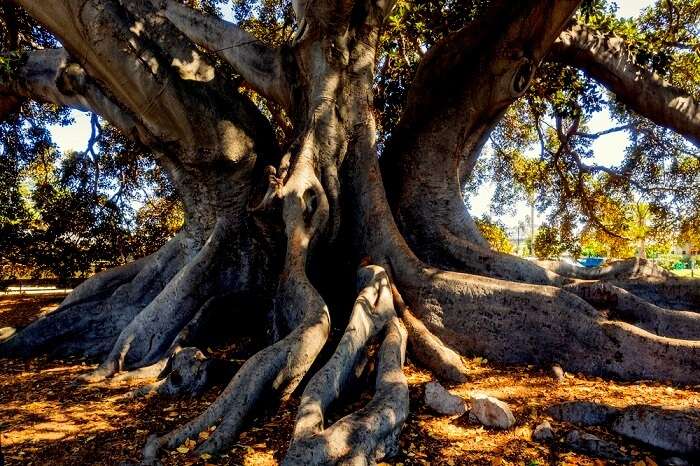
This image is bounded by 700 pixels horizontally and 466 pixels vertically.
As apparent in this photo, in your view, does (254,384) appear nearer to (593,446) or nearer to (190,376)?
(190,376)

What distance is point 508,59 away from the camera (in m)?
5.54

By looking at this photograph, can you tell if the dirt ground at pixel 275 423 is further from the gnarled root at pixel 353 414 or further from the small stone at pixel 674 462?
the gnarled root at pixel 353 414

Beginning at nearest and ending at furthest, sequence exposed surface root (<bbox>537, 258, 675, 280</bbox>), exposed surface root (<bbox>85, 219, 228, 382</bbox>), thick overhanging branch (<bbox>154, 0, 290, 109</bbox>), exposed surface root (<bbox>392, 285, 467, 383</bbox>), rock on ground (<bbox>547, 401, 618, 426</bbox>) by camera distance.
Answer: rock on ground (<bbox>547, 401, 618, 426</bbox>) → exposed surface root (<bbox>392, 285, 467, 383</bbox>) → exposed surface root (<bbox>85, 219, 228, 382</bbox>) → exposed surface root (<bbox>537, 258, 675, 280</bbox>) → thick overhanging branch (<bbox>154, 0, 290, 109</bbox>)

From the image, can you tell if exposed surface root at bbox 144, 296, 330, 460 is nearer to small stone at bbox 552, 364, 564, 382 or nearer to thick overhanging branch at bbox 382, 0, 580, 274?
small stone at bbox 552, 364, 564, 382

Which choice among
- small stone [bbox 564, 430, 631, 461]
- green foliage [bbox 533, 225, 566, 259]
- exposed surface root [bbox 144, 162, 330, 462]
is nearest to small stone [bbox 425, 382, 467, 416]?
small stone [bbox 564, 430, 631, 461]

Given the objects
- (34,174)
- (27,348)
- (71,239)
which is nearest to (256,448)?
(27,348)

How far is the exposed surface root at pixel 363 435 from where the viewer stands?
2.29 m

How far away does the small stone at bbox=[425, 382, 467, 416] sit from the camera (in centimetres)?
328

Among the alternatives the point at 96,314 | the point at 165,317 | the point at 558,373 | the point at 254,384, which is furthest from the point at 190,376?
the point at 558,373

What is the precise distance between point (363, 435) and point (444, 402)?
3.43 feet

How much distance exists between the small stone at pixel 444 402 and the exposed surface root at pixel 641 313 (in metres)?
1.92

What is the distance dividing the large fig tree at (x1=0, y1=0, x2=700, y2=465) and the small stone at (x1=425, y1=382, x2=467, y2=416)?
0.38 m

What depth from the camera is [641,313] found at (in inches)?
161

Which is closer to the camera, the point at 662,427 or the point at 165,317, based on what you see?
the point at 662,427
